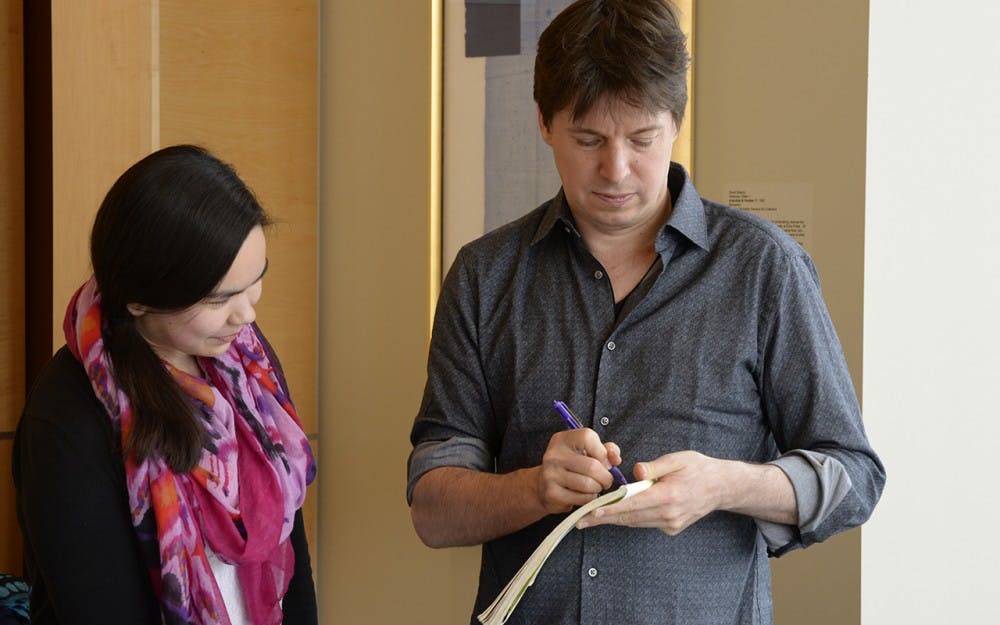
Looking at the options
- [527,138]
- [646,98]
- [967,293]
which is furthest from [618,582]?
[527,138]

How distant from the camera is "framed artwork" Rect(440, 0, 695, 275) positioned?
287 centimetres

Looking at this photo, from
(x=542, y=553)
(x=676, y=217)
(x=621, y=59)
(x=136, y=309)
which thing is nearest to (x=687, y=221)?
(x=676, y=217)

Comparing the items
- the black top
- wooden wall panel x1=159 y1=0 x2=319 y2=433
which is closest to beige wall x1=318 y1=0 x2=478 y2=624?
wooden wall panel x1=159 y1=0 x2=319 y2=433

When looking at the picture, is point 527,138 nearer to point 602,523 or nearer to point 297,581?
point 297,581

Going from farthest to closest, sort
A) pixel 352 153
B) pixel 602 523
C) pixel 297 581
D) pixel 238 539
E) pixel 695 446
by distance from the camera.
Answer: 1. pixel 352 153
2. pixel 297 581
3. pixel 238 539
4. pixel 695 446
5. pixel 602 523

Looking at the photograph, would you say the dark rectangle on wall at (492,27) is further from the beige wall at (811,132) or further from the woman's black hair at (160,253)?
A: the woman's black hair at (160,253)

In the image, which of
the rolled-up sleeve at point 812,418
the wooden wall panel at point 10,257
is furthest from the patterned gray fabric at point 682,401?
the wooden wall panel at point 10,257

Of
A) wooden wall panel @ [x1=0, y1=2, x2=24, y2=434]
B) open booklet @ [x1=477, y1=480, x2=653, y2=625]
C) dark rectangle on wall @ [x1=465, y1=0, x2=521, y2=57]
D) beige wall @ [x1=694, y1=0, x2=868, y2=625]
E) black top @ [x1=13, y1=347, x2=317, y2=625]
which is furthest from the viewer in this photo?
wooden wall panel @ [x1=0, y1=2, x2=24, y2=434]

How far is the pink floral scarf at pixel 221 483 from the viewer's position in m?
1.77

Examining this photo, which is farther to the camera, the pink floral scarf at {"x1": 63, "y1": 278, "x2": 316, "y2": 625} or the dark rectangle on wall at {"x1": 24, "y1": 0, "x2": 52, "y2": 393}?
the dark rectangle on wall at {"x1": 24, "y1": 0, "x2": 52, "y2": 393}

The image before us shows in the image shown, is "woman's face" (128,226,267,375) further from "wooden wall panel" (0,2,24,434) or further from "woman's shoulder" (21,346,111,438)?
"wooden wall panel" (0,2,24,434)

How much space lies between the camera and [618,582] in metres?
1.73

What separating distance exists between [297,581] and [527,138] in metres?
1.28

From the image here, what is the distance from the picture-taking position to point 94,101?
298cm
